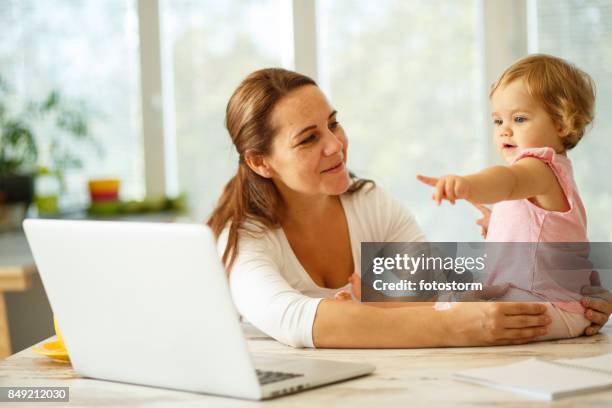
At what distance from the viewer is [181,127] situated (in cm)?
411

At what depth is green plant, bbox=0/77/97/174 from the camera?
12.3ft

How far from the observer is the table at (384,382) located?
1122mm

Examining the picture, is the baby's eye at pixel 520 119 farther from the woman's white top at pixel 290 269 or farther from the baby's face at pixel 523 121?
the woman's white top at pixel 290 269

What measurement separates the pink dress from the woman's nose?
1.37ft

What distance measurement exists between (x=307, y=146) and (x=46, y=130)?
2.69m

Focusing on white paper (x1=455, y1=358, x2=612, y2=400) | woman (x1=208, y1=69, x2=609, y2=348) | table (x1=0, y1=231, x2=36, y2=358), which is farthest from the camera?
table (x1=0, y1=231, x2=36, y2=358)

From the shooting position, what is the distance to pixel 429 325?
1425mm

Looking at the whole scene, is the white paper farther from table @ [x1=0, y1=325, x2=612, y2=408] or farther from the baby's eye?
the baby's eye

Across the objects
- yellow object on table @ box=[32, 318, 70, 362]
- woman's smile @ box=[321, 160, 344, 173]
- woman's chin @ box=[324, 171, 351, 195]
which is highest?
woman's smile @ box=[321, 160, 344, 173]

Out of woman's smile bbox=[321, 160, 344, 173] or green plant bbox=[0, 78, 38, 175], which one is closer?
woman's smile bbox=[321, 160, 344, 173]

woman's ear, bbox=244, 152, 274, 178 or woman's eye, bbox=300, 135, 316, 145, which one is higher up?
woman's eye, bbox=300, 135, 316, 145

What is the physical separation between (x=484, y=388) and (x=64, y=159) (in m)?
3.28

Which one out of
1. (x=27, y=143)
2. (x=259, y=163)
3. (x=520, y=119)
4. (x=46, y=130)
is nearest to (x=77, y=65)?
(x=46, y=130)

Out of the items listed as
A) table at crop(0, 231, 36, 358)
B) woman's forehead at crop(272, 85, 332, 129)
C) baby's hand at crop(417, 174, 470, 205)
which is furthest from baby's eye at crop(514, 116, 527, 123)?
table at crop(0, 231, 36, 358)
